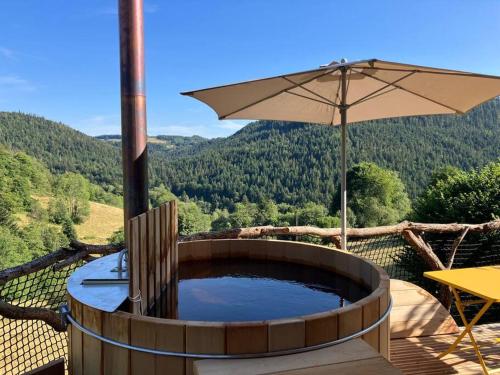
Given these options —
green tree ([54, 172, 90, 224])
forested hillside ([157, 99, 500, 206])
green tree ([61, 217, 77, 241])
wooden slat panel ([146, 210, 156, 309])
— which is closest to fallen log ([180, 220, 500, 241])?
wooden slat panel ([146, 210, 156, 309])

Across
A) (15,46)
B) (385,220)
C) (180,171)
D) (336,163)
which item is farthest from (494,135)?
(15,46)

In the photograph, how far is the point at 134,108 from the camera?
6.91 ft

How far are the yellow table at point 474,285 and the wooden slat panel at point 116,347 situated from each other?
6.82ft

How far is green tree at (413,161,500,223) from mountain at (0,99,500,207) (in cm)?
3174

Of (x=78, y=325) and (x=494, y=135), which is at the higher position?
(x=494, y=135)

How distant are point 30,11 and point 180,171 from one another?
46.6m

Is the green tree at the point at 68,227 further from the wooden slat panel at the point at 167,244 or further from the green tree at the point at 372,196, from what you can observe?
the wooden slat panel at the point at 167,244

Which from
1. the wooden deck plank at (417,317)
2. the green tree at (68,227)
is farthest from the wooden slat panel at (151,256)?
the green tree at (68,227)

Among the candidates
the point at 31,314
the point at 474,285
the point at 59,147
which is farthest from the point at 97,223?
the point at 474,285

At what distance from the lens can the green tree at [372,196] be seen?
112ft

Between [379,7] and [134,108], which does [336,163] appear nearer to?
[379,7]

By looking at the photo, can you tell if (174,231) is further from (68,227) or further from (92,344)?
(68,227)

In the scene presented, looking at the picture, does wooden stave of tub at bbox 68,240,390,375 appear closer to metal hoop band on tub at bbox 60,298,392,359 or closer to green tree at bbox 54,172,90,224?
metal hoop band on tub at bbox 60,298,392,359

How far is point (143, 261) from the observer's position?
64.9 inches
